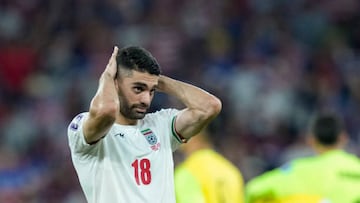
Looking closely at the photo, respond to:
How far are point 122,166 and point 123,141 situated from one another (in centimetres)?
14

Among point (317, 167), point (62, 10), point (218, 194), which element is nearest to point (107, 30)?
point (62, 10)

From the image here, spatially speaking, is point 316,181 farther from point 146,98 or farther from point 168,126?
point 146,98

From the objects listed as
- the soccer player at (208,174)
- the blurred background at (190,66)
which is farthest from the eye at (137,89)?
the blurred background at (190,66)

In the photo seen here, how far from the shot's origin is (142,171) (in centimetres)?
577

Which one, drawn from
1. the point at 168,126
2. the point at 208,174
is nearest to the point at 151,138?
the point at 168,126

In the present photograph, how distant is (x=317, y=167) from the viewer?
259 inches

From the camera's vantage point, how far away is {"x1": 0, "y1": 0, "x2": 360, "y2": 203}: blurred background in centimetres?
1240

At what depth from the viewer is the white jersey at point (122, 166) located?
5672 mm

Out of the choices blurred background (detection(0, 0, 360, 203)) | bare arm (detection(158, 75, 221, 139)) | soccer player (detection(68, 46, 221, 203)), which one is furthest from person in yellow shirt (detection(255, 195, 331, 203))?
blurred background (detection(0, 0, 360, 203))

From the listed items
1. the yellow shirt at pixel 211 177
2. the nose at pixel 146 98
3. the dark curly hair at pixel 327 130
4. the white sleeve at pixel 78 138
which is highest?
the nose at pixel 146 98

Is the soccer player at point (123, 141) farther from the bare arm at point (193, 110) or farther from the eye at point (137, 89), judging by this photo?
the bare arm at point (193, 110)

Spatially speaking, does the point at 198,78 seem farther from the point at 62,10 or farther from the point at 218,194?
the point at 218,194

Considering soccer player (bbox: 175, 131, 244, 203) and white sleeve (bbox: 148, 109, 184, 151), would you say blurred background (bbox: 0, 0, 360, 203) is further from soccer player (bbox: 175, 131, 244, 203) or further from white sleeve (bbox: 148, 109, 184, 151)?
white sleeve (bbox: 148, 109, 184, 151)

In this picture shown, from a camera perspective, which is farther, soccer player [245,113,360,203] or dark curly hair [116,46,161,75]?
soccer player [245,113,360,203]
